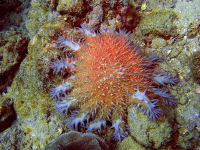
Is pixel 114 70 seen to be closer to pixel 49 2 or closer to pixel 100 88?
pixel 100 88

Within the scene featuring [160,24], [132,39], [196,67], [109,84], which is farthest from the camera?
[132,39]

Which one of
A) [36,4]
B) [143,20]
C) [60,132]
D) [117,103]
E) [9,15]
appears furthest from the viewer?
[9,15]

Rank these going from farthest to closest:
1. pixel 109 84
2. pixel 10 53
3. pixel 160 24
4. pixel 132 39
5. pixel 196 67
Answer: pixel 10 53
pixel 132 39
pixel 160 24
pixel 196 67
pixel 109 84

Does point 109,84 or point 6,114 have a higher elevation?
point 109,84

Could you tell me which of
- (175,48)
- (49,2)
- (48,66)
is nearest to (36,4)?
(49,2)

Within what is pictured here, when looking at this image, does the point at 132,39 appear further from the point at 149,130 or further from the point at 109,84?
the point at 149,130

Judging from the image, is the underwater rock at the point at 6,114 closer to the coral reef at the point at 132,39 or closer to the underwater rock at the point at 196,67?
the coral reef at the point at 132,39

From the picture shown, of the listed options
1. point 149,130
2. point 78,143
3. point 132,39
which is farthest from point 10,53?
point 149,130

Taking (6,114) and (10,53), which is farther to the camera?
(6,114)
